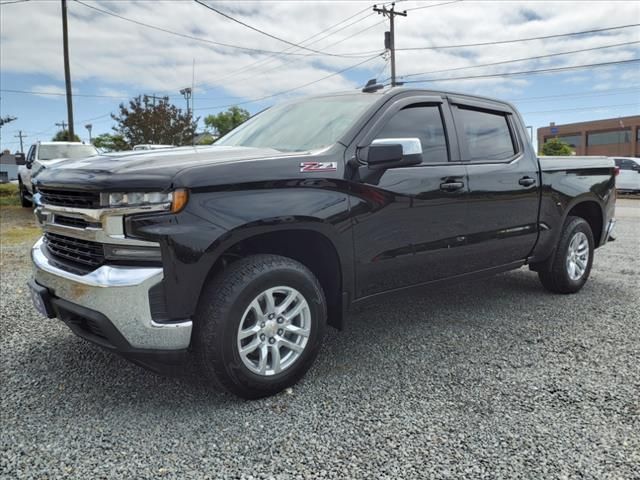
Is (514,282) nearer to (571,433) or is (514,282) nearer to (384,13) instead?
(571,433)

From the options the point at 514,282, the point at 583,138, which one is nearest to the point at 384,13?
the point at 514,282

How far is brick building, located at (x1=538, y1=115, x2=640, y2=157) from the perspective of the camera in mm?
55719

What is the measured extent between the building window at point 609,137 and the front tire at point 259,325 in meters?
64.0

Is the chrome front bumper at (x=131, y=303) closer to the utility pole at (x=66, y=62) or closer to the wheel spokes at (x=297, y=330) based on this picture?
the wheel spokes at (x=297, y=330)

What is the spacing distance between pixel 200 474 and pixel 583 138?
67.9m

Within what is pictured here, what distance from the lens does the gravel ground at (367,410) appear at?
2312mm

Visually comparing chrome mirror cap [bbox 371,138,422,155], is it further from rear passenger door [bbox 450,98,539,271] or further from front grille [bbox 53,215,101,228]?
front grille [bbox 53,215,101,228]

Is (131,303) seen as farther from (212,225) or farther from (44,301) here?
(44,301)

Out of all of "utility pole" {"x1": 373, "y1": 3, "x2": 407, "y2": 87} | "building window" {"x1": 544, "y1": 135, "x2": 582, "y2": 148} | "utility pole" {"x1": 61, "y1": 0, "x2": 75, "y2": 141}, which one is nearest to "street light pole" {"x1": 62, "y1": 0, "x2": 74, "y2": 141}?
"utility pole" {"x1": 61, "y1": 0, "x2": 75, "y2": 141}

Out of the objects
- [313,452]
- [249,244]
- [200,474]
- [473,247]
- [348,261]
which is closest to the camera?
[200,474]

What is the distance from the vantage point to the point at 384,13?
27.1 metres

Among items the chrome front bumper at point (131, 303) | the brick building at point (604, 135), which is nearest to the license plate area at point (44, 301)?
the chrome front bumper at point (131, 303)

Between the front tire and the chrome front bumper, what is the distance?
0.15 m

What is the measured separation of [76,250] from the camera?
9.25ft
